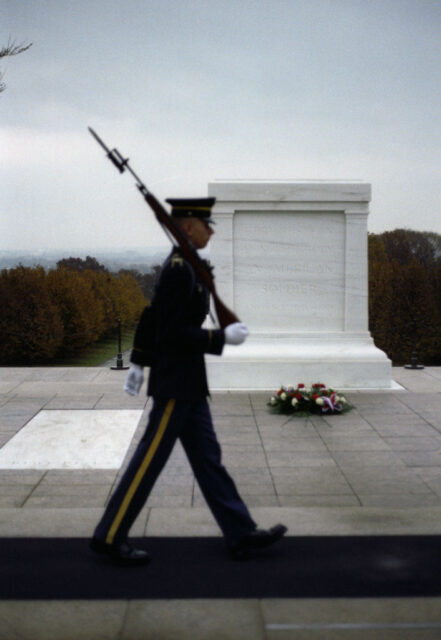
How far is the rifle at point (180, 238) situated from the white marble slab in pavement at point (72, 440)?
2.17 metres

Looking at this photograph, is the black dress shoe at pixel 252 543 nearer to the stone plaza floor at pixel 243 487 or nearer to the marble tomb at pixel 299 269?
the stone plaza floor at pixel 243 487

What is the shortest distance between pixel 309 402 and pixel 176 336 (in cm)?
372

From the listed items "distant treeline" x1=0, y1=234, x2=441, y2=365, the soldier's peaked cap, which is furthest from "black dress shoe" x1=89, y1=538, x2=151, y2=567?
"distant treeline" x1=0, y1=234, x2=441, y2=365

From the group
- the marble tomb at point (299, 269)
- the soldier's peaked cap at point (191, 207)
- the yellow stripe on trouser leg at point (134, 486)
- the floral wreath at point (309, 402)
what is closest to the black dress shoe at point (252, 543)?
the yellow stripe on trouser leg at point (134, 486)

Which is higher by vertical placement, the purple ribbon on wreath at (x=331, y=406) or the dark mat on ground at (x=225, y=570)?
the purple ribbon on wreath at (x=331, y=406)

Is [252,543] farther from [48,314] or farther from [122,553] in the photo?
[48,314]

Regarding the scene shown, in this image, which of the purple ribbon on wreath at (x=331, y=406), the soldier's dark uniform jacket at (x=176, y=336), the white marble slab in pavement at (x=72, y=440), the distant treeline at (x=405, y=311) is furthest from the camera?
the distant treeline at (x=405, y=311)

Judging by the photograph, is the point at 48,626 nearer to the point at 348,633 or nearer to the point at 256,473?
the point at 348,633

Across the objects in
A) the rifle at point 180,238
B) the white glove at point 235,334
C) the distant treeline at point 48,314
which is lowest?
the distant treeline at point 48,314

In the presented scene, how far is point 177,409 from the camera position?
347 centimetres

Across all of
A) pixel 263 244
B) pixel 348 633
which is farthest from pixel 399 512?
pixel 263 244

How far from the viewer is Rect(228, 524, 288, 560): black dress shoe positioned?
350 cm

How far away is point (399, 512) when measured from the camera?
4.24 m

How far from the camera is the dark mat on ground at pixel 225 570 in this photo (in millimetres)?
3207
